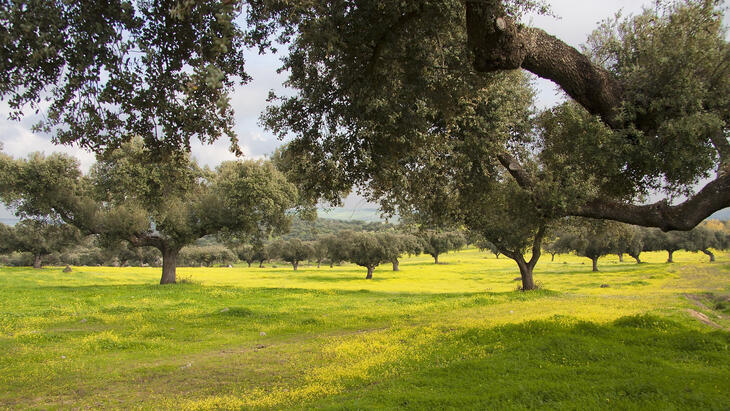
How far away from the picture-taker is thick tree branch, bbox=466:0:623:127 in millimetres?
7867

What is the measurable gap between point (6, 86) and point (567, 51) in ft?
36.2

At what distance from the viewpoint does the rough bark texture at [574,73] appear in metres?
8.00

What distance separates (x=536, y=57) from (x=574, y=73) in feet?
3.71

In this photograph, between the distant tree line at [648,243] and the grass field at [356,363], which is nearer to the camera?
the grass field at [356,363]

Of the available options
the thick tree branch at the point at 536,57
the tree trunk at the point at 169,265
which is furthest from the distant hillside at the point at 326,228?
the thick tree branch at the point at 536,57

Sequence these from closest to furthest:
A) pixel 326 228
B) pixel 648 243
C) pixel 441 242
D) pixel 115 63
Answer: pixel 115 63
pixel 648 243
pixel 441 242
pixel 326 228

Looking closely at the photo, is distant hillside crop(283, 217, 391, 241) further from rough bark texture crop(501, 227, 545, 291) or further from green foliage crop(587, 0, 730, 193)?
green foliage crop(587, 0, 730, 193)

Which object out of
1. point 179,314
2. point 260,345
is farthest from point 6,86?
point 179,314

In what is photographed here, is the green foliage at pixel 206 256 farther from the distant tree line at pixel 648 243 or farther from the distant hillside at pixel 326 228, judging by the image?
the distant tree line at pixel 648 243

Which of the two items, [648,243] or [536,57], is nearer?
[536,57]

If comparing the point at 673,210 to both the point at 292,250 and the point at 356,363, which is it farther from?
the point at 292,250

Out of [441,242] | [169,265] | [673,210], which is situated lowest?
[169,265]

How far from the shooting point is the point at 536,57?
9.11m

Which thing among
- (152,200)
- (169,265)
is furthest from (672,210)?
(169,265)
